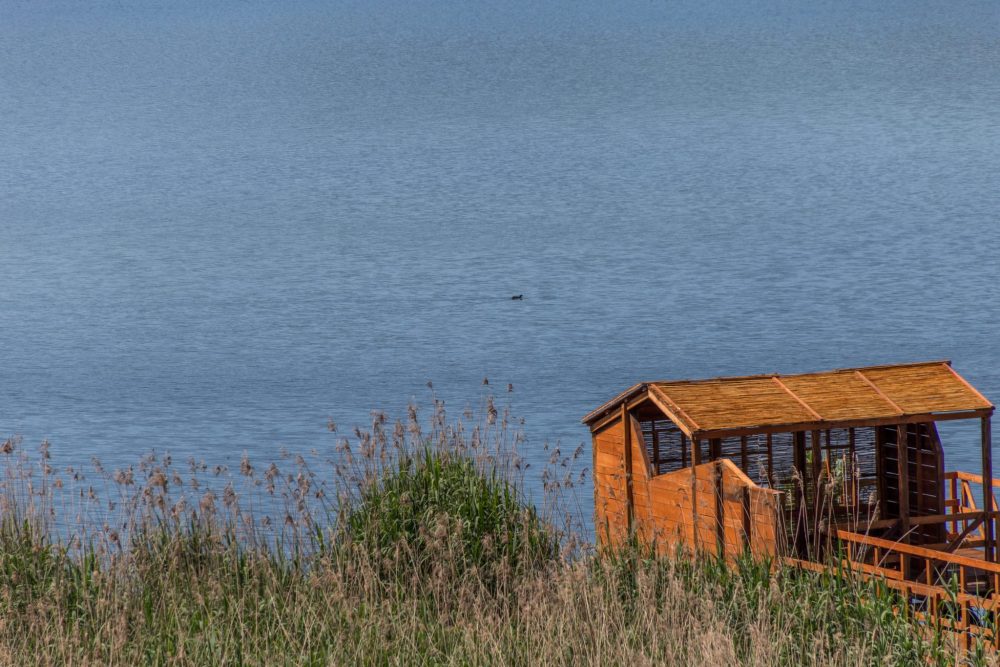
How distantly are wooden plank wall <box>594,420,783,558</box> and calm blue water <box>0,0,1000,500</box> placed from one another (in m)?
25.8

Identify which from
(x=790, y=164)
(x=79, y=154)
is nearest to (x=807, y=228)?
(x=790, y=164)

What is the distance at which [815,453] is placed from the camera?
61.4ft

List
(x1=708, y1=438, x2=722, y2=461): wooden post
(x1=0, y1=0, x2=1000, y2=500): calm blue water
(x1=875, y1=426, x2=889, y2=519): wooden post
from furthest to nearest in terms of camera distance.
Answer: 1. (x1=0, y1=0, x2=1000, y2=500): calm blue water
2. (x1=875, y1=426, x2=889, y2=519): wooden post
3. (x1=708, y1=438, x2=722, y2=461): wooden post

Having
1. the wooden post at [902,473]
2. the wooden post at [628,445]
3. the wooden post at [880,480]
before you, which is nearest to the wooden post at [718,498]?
the wooden post at [628,445]

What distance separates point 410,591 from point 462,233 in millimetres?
91525

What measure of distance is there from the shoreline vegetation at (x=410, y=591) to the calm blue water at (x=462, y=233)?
31.1m


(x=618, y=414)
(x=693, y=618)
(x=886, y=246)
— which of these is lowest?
(x=693, y=618)

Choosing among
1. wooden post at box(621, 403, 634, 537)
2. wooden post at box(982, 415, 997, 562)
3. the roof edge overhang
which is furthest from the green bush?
wooden post at box(982, 415, 997, 562)

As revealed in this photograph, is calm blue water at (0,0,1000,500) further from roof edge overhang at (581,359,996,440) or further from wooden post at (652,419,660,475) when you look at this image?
roof edge overhang at (581,359,996,440)

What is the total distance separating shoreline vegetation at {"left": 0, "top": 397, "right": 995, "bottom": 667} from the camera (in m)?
11.3

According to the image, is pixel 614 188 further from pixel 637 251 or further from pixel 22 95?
pixel 22 95

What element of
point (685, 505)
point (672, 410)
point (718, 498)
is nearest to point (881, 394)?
point (672, 410)

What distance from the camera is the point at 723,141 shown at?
145m

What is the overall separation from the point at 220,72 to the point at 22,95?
77.6ft
